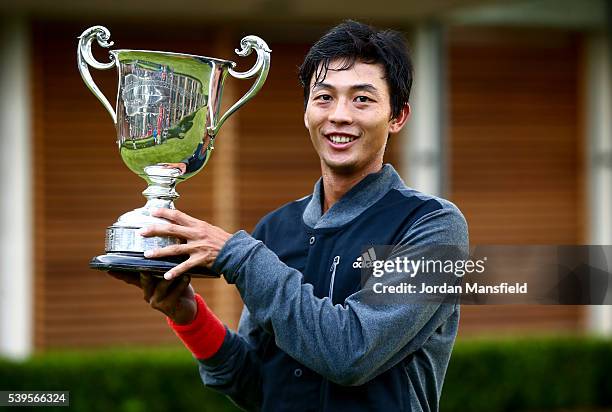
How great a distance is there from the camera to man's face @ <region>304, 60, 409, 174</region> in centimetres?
264

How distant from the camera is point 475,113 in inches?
364

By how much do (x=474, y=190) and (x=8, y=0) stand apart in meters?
4.10

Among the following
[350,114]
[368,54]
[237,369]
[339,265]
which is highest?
[368,54]

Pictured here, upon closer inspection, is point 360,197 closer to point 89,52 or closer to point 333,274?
point 333,274

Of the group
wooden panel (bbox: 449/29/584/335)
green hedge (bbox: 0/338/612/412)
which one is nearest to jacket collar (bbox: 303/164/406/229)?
green hedge (bbox: 0/338/612/412)

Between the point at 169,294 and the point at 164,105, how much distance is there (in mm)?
491

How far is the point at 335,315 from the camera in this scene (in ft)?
8.20

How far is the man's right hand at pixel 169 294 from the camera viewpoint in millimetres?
2721

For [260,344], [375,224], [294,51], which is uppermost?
[294,51]

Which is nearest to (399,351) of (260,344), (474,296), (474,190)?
(474,296)

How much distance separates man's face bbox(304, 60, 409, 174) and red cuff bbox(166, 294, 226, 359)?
56cm

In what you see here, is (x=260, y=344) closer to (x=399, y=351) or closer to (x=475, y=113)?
(x=399, y=351)

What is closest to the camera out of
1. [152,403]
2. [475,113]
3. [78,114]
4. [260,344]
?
[260,344]

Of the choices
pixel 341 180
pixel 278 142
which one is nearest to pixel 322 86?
pixel 341 180
